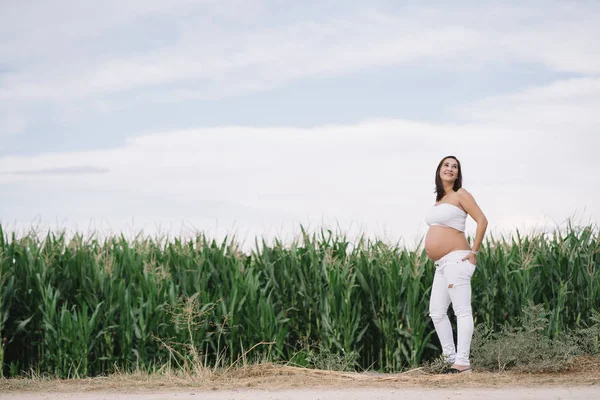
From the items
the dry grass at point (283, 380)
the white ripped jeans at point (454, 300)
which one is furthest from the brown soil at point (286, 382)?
the white ripped jeans at point (454, 300)

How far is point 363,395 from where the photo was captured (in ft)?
26.3

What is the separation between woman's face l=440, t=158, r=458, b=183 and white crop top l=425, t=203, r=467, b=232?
36 centimetres

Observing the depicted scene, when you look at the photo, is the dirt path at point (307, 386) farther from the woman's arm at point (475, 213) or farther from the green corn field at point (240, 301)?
the woman's arm at point (475, 213)

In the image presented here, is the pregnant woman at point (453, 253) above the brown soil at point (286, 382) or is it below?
above

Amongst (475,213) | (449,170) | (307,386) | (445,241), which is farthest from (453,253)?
(307,386)

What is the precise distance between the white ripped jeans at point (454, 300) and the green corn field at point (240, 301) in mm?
718

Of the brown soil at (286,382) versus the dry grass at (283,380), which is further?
the dry grass at (283,380)

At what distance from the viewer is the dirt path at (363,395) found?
7.87 meters

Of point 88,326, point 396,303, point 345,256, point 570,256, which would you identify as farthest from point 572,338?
point 88,326

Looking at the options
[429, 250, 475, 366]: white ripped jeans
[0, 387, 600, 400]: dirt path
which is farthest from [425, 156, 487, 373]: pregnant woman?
[0, 387, 600, 400]: dirt path

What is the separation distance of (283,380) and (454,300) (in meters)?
2.29

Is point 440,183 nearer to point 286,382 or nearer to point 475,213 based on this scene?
point 475,213

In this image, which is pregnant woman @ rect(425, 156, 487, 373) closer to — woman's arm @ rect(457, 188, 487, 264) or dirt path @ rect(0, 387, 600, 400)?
woman's arm @ rect(457, 188, 487, 264)

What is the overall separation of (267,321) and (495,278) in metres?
3.40
